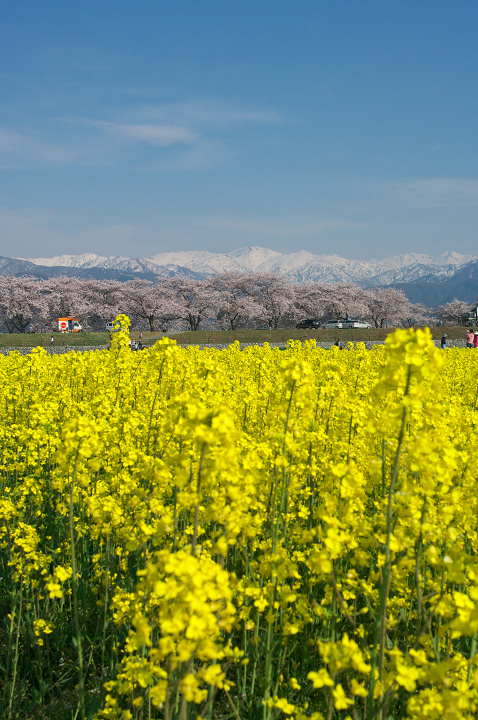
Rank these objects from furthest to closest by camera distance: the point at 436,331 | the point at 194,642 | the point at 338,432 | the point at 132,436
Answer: the point at 436,331, the point at 132,436, the point at 338,432, the point at 194,642

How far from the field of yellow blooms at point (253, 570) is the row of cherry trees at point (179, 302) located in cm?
6934

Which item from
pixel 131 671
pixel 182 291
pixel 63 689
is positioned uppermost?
pixel 182 291

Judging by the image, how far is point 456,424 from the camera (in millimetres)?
5957

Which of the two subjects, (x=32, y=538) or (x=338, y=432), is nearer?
(x=32, y=538)

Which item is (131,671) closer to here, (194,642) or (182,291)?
(194,642)

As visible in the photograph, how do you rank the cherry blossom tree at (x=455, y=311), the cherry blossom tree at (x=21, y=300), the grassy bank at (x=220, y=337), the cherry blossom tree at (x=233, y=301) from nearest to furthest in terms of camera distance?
the grassy bank at (x=220, y=337) < the cherry blossom tree at (x=21, y=300) < the cherry blossom tree at (x=233, y=301) < the cherry blossom tree at (x=455, y=311)

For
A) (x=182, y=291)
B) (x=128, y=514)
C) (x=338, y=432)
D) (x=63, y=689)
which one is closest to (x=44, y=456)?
(x=128, y=514)

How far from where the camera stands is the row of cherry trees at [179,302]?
7412cm

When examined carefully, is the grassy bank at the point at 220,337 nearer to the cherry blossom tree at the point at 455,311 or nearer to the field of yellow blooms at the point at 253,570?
the field of yellow blooms at the point at 253,570

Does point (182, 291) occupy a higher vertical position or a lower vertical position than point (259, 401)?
higher

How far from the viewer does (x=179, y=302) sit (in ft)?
247

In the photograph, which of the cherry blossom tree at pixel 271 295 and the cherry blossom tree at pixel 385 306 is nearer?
the cherry blossom tree at pixel 271 295

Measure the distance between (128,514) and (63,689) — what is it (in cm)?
139

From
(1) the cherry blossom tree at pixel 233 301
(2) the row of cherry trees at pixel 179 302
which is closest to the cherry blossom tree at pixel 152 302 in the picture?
(2) the row of cherry trees at pixel 179 302
